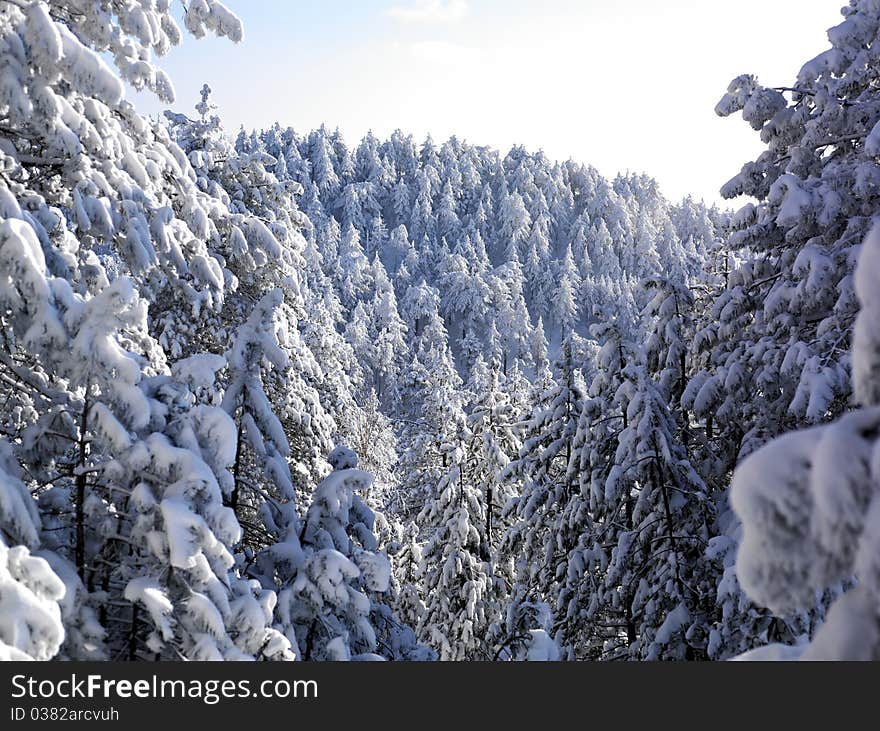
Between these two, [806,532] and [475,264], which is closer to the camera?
[806,532]

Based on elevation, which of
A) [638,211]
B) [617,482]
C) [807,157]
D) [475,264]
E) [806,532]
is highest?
[638,211]

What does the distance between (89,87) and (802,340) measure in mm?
9814

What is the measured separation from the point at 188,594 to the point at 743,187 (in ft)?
34.1

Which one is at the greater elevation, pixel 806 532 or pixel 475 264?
pixel 475 264

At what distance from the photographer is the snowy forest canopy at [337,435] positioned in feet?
16.4

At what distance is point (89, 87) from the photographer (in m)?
6.78

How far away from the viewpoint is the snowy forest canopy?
16.4ft

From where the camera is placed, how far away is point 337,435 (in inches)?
904

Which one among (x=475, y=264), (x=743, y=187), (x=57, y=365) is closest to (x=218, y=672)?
(x=57, y=365)

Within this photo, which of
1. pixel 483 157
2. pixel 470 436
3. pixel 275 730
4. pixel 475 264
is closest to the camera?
pixel 275 730

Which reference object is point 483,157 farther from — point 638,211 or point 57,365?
point 57,365

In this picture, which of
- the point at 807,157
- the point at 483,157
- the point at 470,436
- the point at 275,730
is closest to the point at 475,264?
the point at 483,157

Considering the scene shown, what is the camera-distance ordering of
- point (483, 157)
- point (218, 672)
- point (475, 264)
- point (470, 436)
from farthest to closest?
point (483, 157) < point (475, 264) < point (470, 436) < point (218, 672)

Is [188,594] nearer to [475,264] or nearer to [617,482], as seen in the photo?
[617,482]
